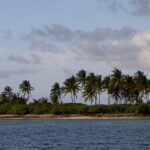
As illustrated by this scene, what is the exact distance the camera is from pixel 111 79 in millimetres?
187875

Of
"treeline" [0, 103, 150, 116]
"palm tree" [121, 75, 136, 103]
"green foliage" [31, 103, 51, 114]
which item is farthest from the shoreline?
"palm tree" [121, 75, 136, 103]

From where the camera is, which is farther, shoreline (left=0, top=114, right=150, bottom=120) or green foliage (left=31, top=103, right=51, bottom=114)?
green foliage (left=31, top=103, right=51, bottom=114)

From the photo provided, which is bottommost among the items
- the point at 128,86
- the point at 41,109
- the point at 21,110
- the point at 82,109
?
the point at 82,109

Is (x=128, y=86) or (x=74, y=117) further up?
(x=128, y=86)

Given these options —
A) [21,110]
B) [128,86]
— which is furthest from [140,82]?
[21,110]

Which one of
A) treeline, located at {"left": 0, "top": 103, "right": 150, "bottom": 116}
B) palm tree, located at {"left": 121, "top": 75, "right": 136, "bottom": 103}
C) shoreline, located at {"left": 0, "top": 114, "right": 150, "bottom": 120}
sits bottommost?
shoreline, located at {"left": 0, "top": 114, "right": 150, "bottom": 120}

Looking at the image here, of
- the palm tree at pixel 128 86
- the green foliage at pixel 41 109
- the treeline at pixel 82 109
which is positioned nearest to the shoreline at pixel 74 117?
the treeline at pixel 82 109

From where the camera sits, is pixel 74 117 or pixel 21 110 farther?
pixel 21 110

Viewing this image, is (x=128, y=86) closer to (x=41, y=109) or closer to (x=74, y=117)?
(x=74, y=117)

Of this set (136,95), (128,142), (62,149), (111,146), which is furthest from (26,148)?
(136,95)

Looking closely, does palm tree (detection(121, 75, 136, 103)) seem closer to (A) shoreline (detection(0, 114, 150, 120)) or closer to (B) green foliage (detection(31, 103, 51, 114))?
(A) shoreline (detection(0, 114, 150, 120))

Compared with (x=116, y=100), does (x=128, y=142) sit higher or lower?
lower

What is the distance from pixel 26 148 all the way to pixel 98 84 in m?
133

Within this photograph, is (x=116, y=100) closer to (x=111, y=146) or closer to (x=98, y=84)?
(x=98, y=84)
